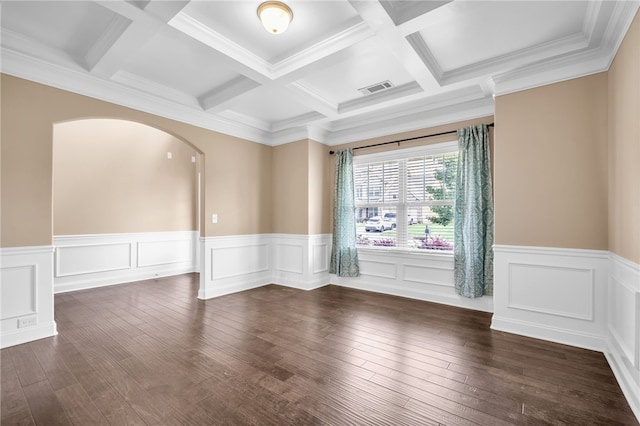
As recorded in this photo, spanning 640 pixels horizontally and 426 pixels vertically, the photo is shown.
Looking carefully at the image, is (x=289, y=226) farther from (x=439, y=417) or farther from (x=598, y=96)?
(x=598, y=96)

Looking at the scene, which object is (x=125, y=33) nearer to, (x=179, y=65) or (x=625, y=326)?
(x=179, y=65)

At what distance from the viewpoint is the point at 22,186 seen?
2.90 metres

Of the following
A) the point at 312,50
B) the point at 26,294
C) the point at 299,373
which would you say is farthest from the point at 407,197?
the point at 26,294

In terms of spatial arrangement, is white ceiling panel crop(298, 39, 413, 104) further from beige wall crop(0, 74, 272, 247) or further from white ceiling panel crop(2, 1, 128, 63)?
beige wall crop(0, 74, 272, 247)

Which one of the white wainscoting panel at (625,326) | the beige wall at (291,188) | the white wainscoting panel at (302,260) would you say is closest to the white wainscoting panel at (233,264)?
the white wainscoting panel at (302,260)

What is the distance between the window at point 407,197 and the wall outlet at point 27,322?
4369mm

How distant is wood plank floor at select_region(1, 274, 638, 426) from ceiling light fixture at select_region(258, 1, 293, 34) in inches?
112

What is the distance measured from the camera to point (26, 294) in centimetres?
291

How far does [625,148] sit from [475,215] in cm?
167

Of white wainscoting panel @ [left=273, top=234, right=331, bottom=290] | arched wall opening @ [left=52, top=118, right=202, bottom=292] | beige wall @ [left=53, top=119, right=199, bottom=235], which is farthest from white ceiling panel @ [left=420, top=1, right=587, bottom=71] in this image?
beige wall @ [left=53, top=119, right=199, bottom=235]

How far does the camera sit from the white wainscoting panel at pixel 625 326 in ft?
6.43

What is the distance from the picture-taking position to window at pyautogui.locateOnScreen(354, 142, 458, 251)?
4352mm

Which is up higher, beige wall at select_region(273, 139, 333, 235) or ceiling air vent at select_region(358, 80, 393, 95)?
ceiling air vent at select_region(358, 80, 393, 95)

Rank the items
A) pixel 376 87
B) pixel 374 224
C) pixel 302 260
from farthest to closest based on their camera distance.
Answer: pixel 302 260, pixel 374 224, pixel 376 87
